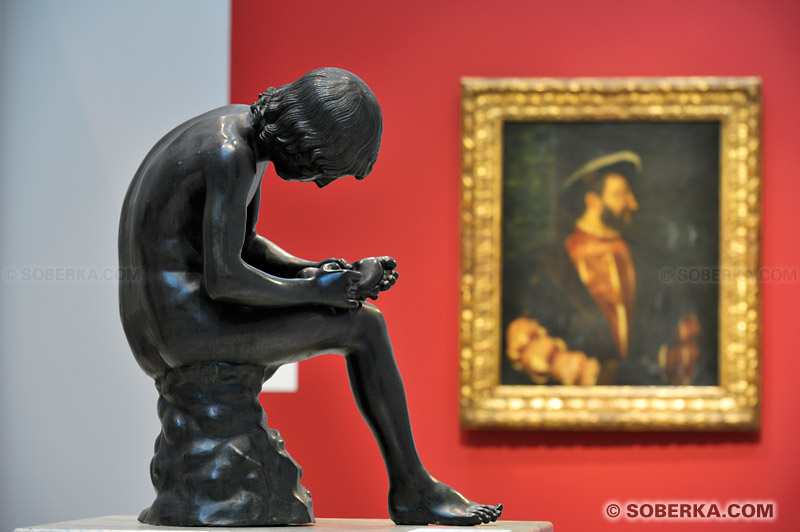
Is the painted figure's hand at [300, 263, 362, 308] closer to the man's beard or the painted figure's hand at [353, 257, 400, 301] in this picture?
the painted figure's hand at [353, 257, 400, 301]

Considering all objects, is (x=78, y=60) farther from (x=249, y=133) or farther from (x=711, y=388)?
(x=711, y=388)

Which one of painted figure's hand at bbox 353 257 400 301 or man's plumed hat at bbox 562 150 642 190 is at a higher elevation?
man's plumed hat at bbox 562 150 642 190

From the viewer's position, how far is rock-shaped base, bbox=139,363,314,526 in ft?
7.25

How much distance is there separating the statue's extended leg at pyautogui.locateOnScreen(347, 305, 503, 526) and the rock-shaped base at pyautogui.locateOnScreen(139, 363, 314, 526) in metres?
0.21

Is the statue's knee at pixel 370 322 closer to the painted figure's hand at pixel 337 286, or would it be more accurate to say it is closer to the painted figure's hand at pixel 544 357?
the painted figure's hand at pixel 337 286

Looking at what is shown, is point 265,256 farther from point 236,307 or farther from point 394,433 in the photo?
point 394,433

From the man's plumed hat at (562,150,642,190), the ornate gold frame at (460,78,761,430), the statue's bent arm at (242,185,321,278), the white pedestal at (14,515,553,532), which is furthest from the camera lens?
the man's plumed hat at (562,150,642,190)

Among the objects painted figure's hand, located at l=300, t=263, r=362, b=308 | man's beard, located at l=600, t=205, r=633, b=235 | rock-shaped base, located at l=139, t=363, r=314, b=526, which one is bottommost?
rock-shaped base, located at l=139, t=363, r=314, b=526

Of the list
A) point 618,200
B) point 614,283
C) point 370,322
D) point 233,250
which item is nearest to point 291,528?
point 370,322

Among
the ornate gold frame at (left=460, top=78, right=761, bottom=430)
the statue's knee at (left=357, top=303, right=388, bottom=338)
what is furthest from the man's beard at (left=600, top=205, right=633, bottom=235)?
the statue's knee at (left=357, top=303, right=388, bottom=338)

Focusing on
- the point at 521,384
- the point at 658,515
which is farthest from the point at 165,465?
the point at 658,515

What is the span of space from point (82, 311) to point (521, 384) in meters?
1.69

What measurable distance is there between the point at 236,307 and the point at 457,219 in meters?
2.03

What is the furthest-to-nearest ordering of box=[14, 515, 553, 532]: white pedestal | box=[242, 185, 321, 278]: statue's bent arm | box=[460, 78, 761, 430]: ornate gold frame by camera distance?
box=[460, 78, 761, 430]: ornate gold frame
box=[242, 185, 321, 278]: statue's bent arm
box=[14, 515, 553, 532]: white pedestal
